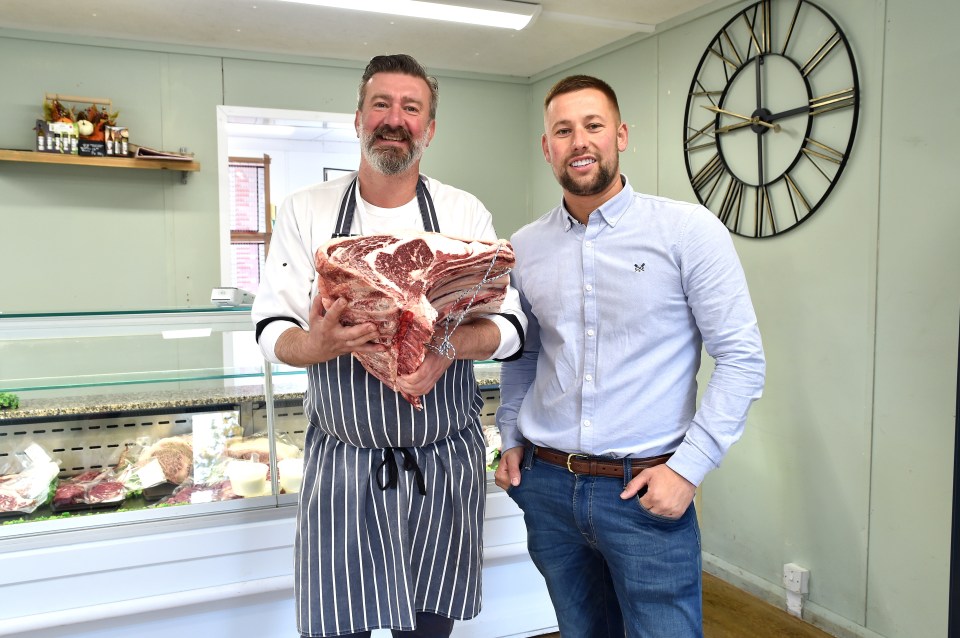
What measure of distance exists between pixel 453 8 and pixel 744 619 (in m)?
3.27

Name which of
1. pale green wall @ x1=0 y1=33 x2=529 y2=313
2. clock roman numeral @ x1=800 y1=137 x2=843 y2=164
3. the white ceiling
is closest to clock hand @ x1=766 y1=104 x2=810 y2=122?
clock roman numeral @ x1=800 y1=137 x2=843 y2=164

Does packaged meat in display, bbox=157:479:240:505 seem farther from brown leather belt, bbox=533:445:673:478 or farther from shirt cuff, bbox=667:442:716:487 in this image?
shirt cuff, bbox=667:442:716:487

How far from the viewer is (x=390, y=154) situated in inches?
62.9

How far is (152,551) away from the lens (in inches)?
81.7

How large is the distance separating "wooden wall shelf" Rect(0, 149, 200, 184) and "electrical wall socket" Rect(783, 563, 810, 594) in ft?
13.1

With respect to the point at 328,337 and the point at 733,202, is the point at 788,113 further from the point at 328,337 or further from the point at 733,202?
the point at 328,337

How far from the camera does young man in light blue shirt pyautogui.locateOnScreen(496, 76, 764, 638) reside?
1551 millimetres

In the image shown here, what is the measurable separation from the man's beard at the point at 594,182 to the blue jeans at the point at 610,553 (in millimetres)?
609

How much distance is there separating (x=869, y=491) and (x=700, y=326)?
195 cm

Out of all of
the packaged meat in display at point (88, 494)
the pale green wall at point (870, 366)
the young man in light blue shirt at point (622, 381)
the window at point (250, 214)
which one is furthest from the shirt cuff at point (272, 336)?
the window at point (250, 214)

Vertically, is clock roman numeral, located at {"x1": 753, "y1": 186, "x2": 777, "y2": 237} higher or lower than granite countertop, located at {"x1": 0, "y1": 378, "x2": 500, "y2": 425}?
higher

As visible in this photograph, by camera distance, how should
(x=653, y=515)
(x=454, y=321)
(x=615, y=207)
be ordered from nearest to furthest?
(x=454, y=321)
(x=653, y=515)
(x=615, y=207)

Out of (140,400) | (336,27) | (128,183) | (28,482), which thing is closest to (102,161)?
(128,183)

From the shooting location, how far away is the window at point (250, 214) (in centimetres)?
829
